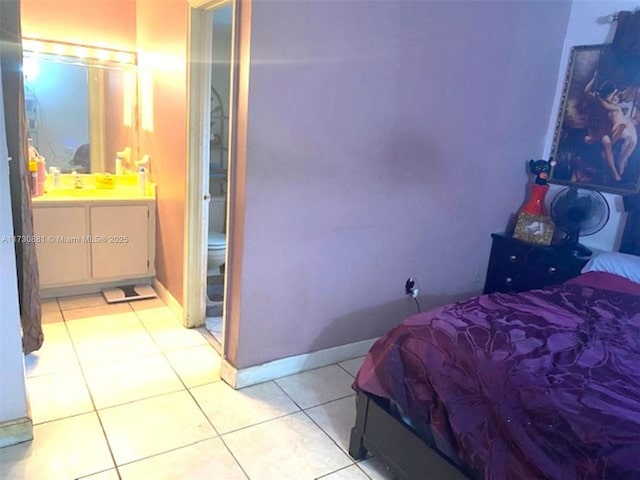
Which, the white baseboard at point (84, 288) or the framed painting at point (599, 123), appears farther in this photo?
the white baseboard at point (84, 288)

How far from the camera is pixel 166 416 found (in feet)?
7.18

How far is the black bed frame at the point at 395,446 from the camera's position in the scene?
1.63m

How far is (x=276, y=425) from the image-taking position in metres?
2.18

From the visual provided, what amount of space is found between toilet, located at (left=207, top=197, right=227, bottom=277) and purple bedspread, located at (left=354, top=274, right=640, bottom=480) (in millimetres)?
1686

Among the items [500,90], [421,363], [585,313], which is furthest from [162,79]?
[585,313]

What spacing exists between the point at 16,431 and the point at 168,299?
59.7 inches

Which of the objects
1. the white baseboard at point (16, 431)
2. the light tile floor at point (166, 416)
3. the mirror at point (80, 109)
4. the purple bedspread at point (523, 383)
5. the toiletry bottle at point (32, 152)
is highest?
the mirror at point (80, 109)

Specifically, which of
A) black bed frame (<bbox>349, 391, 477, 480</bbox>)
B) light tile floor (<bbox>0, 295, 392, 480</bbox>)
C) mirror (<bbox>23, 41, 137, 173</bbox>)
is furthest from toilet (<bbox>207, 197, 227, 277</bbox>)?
black bed frame (<bbox>349, 391, 477, 480</bbox>)

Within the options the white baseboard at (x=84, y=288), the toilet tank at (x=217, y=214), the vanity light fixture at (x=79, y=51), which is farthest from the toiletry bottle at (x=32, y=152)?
the toilet tank at (x=217, y=214)

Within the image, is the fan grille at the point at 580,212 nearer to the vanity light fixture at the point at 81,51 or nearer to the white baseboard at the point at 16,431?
the white baseboard at the point at 16,431

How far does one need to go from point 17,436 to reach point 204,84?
198 centimetres

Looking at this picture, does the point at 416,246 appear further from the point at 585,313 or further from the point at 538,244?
the point at 585,313

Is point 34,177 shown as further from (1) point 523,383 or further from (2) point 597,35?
(2) point 597,35

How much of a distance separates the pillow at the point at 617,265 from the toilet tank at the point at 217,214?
9.63 feet
